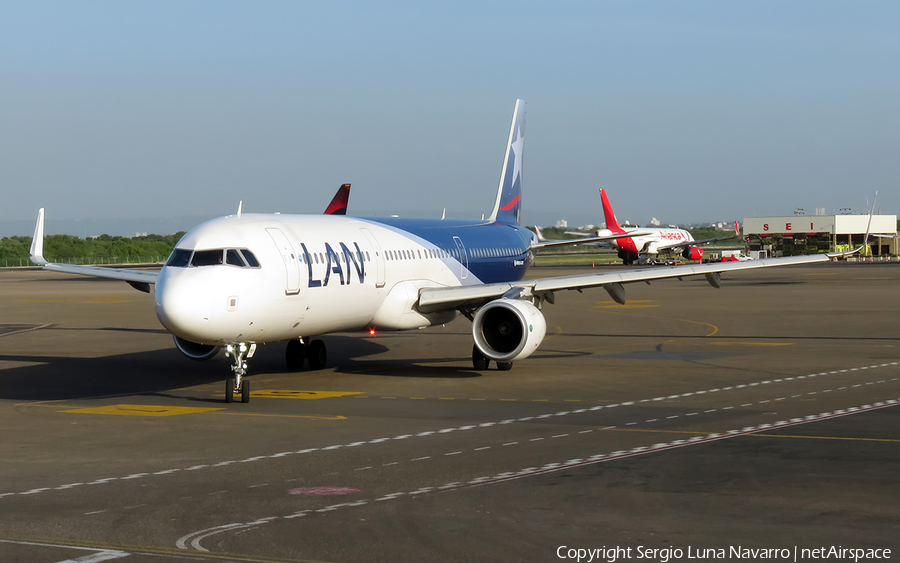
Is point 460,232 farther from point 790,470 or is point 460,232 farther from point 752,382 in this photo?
point 790,470

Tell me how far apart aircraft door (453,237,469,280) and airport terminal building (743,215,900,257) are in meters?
106

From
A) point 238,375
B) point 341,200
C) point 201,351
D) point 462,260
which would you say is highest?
point 341,200

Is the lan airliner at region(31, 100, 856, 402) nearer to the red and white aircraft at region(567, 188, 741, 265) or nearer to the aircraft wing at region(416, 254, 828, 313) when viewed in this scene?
the aircraft wing at region(416, 254, 828, 313)

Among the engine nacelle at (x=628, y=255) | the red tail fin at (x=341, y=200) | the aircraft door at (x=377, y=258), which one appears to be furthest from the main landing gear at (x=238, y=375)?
the engine nacelle at (x=628, y=255)

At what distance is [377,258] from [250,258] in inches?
177

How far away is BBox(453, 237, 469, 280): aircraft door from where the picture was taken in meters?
28.4

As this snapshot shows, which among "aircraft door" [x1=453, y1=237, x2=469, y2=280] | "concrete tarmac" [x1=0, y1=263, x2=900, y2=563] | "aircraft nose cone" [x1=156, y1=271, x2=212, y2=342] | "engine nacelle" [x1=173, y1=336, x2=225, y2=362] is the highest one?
"aircraft door" [x1=453, y1=237, x2=469, y2=280]

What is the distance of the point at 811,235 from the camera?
13650 cm

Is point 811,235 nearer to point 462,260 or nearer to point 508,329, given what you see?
point 462,260

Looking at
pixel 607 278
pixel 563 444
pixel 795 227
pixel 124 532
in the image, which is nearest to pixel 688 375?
pixel 607 278

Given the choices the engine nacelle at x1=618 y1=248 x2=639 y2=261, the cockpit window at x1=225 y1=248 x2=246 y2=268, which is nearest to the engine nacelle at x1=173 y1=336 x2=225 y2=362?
the cockpit window at x1=225 y1=248 x2=246 y2=268

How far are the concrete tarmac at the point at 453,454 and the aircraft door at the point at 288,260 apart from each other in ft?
7.32

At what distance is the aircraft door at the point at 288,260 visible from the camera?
66.2 feet

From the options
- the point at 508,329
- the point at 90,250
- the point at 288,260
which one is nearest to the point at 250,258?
the point at 288,260
